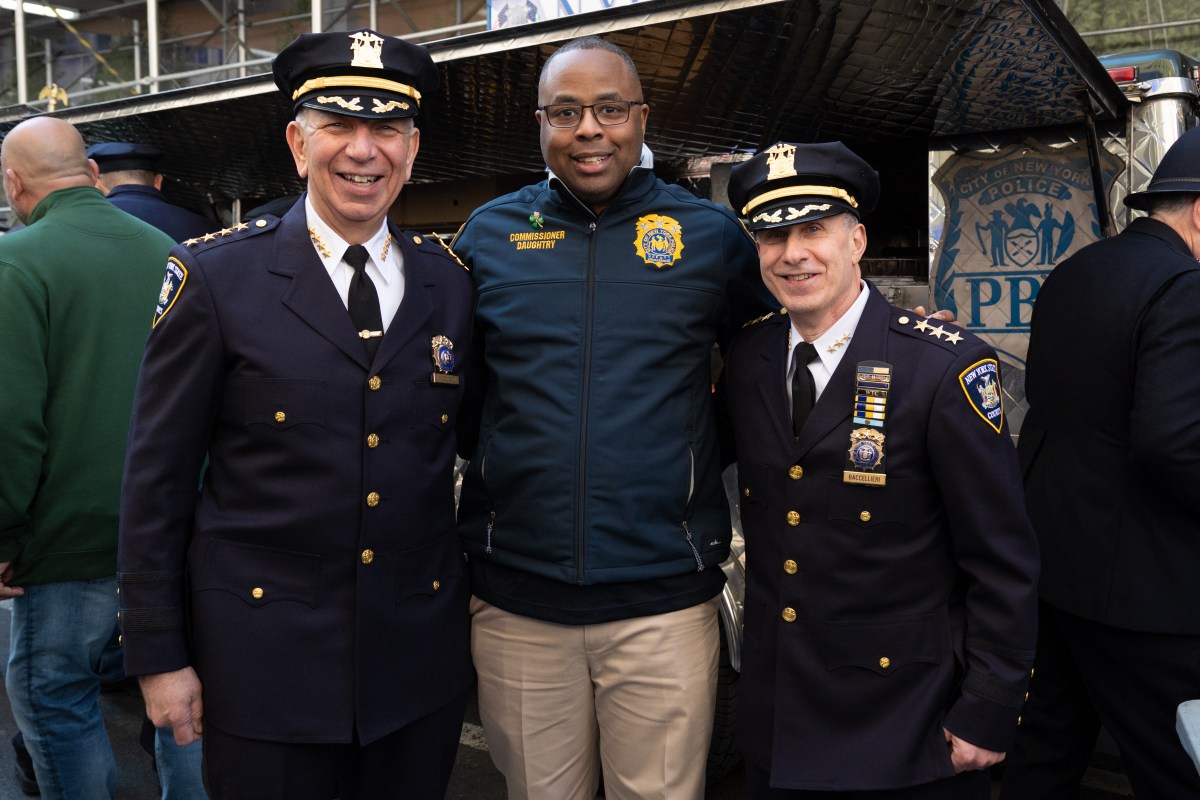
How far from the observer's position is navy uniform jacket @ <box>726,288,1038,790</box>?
6.09ft

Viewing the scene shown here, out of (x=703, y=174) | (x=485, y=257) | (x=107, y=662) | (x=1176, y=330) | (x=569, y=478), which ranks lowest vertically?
(x=107, y=662)

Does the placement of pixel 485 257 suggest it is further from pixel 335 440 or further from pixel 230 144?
pixel 230 144

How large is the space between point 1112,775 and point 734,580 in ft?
5.94

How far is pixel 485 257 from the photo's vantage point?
2.40 metres

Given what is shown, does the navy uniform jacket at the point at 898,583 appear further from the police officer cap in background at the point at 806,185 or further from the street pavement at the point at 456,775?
the street pavement at the point at 456,775

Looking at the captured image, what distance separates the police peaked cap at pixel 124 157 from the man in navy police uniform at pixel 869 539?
11.3ft

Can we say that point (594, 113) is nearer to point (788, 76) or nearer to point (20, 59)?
point (788, 76)

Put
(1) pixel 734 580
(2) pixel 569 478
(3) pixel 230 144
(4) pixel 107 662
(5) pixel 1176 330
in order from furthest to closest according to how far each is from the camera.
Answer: (3) pixel 230 144 → (4) pixel 107 662 → (1) pixel 734 580 → (5) pixel 1176 330 → (2) pixel 569 478

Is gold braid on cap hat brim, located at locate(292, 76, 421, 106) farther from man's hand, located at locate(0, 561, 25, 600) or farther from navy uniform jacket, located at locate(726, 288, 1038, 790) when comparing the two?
man's hand, located at locate(0, 561, 25, 600)

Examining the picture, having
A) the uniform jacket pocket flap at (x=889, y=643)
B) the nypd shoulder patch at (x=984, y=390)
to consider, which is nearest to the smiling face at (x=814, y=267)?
the nypd shoulder patch at (x=984, y=390)

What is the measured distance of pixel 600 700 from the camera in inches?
91.7

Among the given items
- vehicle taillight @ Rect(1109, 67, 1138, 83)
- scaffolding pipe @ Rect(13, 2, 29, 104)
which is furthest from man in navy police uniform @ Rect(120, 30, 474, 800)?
scaffolding pipe @ Rect(13, 2, 29, 104)

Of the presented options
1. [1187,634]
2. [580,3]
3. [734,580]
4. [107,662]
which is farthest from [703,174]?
[107,662]

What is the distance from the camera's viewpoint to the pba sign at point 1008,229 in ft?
11.0
